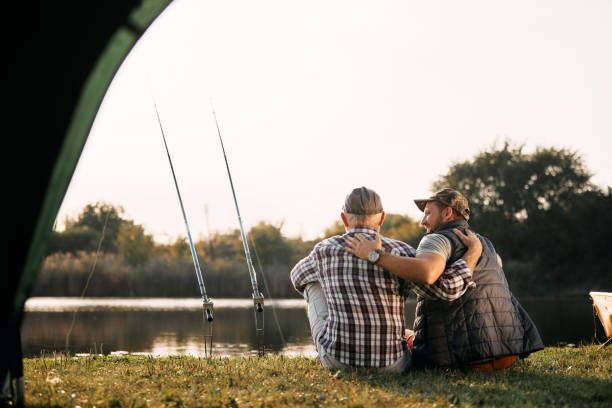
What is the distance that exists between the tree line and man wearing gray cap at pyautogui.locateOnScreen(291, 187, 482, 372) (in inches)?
707

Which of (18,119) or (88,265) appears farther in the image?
(88,265)

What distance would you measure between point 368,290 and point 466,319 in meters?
0.57

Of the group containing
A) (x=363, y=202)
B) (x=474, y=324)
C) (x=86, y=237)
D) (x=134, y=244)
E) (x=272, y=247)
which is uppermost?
(x=86, y=237)

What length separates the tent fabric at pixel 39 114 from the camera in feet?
11.2

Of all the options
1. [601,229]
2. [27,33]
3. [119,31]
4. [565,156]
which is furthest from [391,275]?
[565,156]

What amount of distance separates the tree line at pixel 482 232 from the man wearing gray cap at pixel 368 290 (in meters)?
17.9

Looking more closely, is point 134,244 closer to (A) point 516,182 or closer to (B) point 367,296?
(A) point 516,182

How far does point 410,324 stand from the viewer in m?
13.9

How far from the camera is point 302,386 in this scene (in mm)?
4051

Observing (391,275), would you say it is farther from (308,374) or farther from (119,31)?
(119,31)

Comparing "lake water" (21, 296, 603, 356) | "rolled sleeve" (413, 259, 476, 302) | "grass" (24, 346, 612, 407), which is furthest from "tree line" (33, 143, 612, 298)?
"rolled sleeve" (413, 259, 476, 302)

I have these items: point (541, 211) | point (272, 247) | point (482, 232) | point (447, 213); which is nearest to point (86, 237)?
point (272, 247)

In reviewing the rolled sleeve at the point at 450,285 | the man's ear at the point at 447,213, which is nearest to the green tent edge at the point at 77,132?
the rolled sleeve at the point at 450,285

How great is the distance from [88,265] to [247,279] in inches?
170
